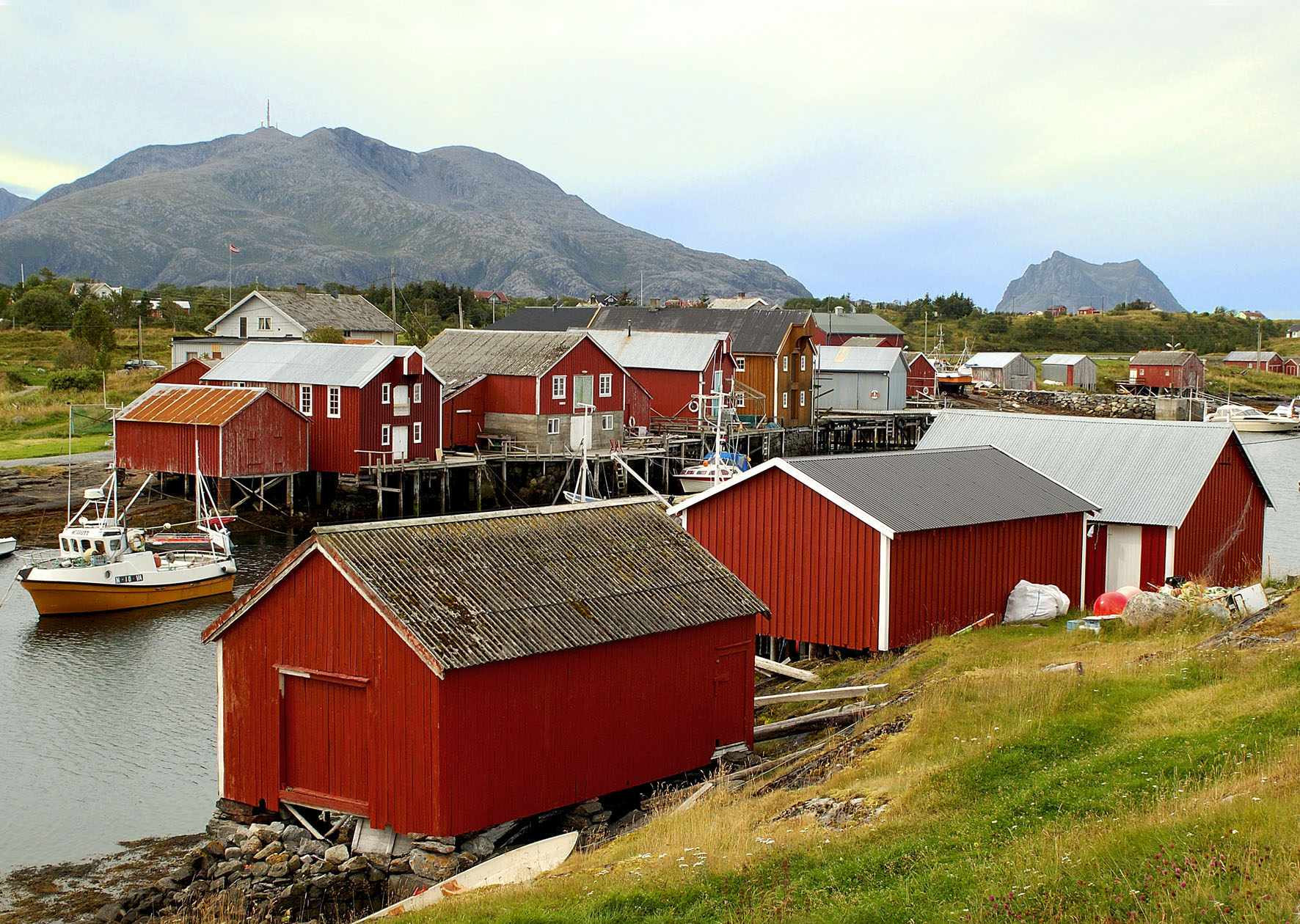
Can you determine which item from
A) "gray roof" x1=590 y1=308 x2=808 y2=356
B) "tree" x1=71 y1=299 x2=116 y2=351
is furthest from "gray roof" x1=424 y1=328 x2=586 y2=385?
"tree" x1=71 y1=299 x2=116 y2=351

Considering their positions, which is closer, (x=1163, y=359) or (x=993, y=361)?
(x=1163, y=359)

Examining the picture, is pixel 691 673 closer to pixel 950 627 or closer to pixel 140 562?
pixel 950 627

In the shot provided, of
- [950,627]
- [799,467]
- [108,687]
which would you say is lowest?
[108,687]

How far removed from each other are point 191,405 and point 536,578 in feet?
105

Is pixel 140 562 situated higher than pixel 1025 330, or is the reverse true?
pixel 1025 330

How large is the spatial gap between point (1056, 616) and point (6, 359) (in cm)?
6689

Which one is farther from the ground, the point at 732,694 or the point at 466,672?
the point at 466,672

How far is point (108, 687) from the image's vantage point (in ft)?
86.5

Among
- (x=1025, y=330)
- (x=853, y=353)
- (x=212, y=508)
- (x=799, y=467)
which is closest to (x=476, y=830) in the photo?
(x=799, y=467)

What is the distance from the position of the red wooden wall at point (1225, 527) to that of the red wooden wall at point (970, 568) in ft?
11.4

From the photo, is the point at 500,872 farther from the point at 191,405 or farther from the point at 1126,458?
the point at 191,405

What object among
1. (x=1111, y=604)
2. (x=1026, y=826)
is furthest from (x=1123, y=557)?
(x=1026, y=826)

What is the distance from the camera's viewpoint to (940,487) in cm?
2436

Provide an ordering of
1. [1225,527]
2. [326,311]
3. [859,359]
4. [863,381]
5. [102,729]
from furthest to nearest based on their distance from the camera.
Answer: [859,359], [863,381], [326,311], [1225,527], [102,729]
